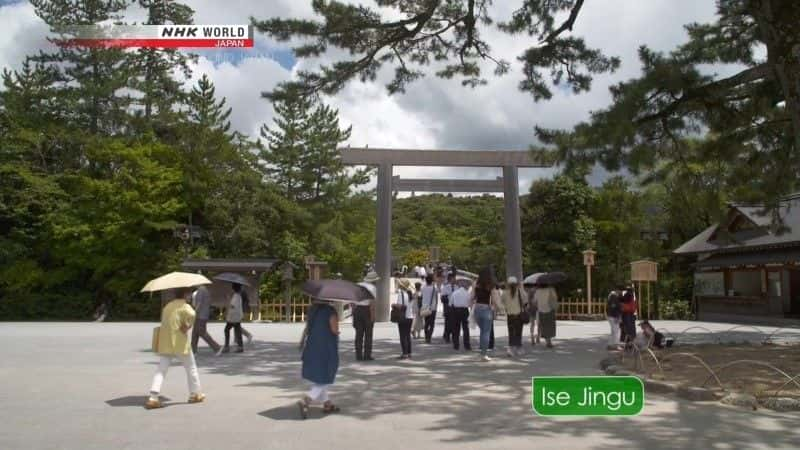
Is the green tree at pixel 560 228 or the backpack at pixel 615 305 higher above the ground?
the green tree at pixel 560 228

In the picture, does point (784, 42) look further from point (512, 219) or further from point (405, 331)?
point (512, 219)

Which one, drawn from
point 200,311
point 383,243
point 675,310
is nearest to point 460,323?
point 200,311

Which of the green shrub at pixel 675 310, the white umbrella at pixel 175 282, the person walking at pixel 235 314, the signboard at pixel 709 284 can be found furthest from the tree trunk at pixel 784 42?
the green shrub at pixel 675 310

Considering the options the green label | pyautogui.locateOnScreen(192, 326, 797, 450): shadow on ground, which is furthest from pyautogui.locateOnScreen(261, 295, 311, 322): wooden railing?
the green label

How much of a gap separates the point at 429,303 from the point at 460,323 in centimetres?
125

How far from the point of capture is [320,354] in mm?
7035

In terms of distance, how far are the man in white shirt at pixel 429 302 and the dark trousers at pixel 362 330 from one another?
2884 millimetres

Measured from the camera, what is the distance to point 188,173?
94.6 ft

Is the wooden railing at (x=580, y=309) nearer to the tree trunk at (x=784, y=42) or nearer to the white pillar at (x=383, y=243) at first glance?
the white pillar at (x=383, y=243)

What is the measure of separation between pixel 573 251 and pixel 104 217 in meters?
20.0

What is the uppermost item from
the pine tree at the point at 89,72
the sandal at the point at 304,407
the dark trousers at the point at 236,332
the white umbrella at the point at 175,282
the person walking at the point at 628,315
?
the pine tree at the point at 89,72

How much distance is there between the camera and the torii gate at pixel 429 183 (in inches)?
880

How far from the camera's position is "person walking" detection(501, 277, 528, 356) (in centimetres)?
1231

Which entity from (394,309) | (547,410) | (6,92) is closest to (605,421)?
(547,410)
